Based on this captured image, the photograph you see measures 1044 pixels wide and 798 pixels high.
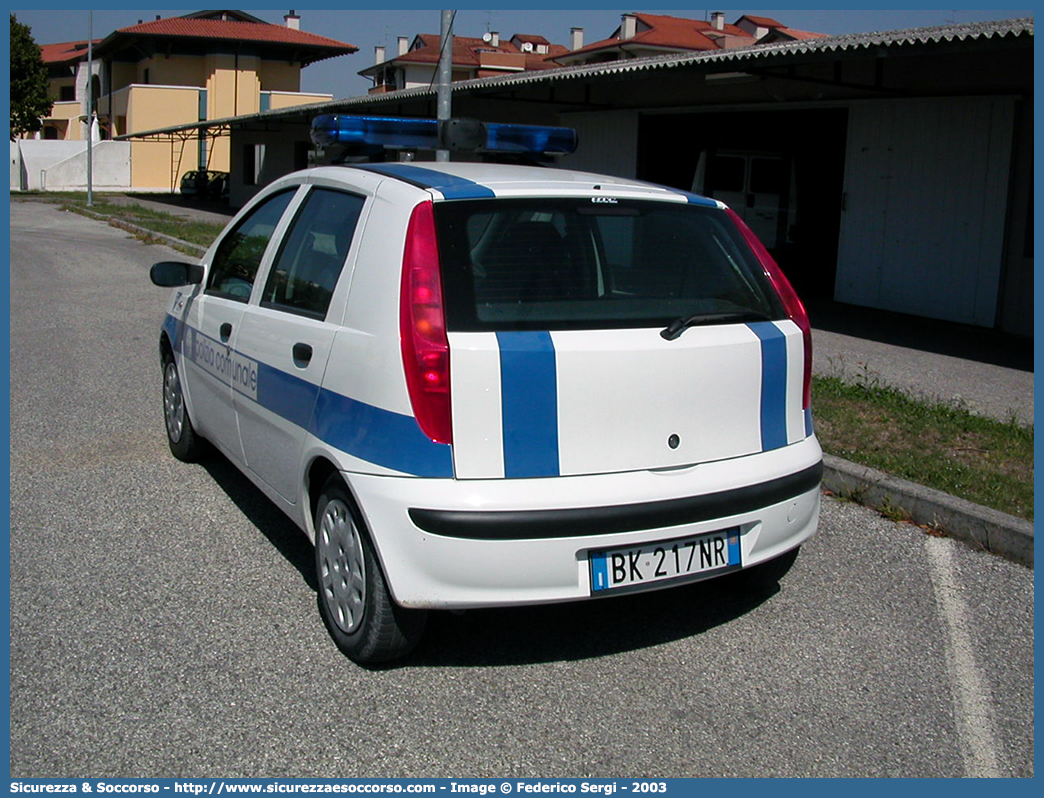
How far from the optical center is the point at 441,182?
379 cm

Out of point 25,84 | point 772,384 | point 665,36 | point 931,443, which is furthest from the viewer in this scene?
point 665,36

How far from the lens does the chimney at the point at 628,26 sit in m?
75.9

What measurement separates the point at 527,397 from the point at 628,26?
77.4 m

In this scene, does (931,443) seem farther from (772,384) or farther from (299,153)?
(299,153)

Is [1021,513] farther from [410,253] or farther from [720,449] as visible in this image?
[410,253]

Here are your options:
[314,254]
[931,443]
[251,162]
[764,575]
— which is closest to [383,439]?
[314,254]

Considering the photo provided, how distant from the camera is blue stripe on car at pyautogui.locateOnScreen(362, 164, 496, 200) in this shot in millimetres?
3662

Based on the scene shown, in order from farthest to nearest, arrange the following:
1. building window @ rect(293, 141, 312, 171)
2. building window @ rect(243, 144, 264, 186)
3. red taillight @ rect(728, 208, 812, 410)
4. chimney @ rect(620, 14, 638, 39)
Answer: chimney @ rect(620, 14, 638, 39) → building window @ rect(243, 144, 264, 186) → building window @ rect(293, 141, 312, 171) → red taillight @ rect(728, 208, 812, 410)

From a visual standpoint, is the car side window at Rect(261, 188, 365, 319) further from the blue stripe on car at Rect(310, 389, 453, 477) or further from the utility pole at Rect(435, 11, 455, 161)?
the utility pole at Rect(435, 11, 455, 161)

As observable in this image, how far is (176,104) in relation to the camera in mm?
56062

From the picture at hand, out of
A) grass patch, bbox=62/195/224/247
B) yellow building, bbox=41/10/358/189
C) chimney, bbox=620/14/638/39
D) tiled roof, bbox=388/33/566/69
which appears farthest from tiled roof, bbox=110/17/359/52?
grass patch, bbox=62/195/224/247

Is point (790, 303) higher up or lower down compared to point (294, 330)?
higher up

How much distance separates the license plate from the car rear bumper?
1.3 inches

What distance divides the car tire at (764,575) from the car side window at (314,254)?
6.30ft
